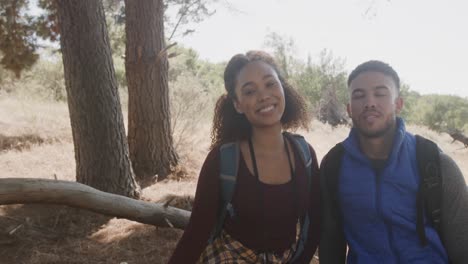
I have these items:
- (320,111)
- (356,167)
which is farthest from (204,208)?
(320,111)

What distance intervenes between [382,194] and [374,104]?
0.50 m

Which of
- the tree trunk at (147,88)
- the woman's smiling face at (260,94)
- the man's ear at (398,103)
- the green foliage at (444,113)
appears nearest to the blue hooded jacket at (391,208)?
the man's ear at (398,103)

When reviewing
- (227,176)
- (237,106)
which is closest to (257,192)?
(227,176)

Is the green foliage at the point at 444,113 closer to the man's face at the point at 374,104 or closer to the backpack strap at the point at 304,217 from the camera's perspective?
the man's face at the point at 374,104

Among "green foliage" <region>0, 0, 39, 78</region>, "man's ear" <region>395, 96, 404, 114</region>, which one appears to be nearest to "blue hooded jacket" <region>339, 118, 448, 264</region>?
"man's ear" <region>395, 96, 404, 114</region>

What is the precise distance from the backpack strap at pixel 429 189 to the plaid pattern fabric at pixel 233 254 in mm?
685

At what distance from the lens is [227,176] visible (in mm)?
2037

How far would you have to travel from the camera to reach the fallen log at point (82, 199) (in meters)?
2.76

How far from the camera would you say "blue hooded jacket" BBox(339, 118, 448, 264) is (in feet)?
6.48

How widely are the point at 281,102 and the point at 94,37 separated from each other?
285 centimetres

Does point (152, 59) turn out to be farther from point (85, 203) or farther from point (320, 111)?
point (320, 111)

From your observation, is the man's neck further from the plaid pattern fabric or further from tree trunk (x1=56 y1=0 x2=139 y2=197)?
tree trunk (x1=56 y1=0 x2=139 y2=197)

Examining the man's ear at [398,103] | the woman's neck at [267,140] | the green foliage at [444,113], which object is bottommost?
the green foliage at [444,113]

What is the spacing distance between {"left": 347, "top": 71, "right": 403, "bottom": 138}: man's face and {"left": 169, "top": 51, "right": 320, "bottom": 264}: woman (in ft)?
1.23
